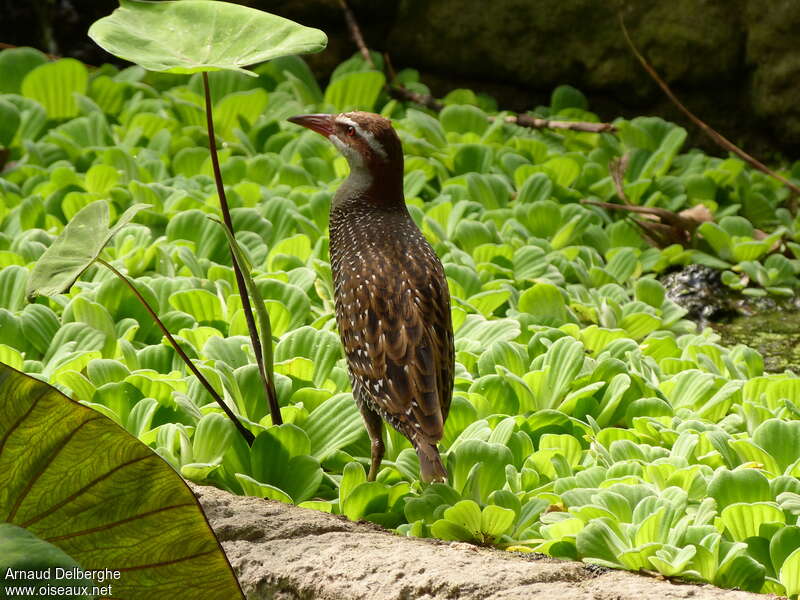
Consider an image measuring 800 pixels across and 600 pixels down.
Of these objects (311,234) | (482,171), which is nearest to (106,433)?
(311,234)

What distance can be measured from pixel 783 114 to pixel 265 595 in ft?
13.9

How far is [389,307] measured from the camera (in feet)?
9.41

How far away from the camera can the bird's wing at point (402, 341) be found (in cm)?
269

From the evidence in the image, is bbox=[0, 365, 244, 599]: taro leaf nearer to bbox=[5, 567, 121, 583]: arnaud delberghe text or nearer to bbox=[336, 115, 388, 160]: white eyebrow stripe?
bbox=[5, 567, 121, 583]: arnaud delberghe text

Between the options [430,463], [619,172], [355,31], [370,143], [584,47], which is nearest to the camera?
[430,463]

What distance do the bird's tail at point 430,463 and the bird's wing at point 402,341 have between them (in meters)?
0.02

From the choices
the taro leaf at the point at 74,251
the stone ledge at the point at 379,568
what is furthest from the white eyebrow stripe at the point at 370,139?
the stone ledge at the point at 379,568

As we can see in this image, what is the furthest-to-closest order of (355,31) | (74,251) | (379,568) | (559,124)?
(355,31) → (559,124) → (74,251) → (379,568)

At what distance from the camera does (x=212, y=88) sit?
5.62 metres

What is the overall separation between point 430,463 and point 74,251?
97 cm

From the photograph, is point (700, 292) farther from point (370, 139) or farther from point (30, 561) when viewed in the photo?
point (30, 561)

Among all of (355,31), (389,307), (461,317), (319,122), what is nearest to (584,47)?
(355,31)

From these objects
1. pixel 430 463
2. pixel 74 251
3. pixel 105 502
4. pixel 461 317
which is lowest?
pixel 461 317

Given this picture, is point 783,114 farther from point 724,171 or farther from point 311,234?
point 311,234
